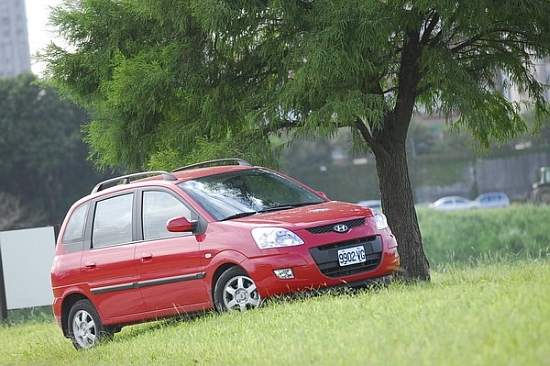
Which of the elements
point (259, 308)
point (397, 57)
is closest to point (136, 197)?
point (259, 308)

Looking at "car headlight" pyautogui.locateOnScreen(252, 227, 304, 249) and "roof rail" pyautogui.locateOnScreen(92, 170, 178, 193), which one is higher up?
"roof rail" pyautogui.locateOnScreen(92, 170, 178, 193)

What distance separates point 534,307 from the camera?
734cm

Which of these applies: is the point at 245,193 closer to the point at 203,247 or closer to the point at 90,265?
the point at 203,247

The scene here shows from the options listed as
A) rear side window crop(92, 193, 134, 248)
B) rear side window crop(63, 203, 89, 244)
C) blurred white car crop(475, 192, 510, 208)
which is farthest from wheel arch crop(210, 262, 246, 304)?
blurred white car crop(475, 192, 510, 208)

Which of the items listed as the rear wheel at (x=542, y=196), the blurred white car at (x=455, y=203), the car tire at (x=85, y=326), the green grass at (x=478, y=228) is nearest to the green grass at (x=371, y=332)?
the car tire at (x=85, y=326)

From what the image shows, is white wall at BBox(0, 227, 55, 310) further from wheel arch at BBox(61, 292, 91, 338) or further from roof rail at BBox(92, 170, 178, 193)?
wheel arch at BBox(61, 292, 91, 338)

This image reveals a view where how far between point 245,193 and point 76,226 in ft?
6.86

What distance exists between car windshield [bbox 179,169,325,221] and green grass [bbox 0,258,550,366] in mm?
1156

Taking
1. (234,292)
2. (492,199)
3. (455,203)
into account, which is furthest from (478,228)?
(234,292)

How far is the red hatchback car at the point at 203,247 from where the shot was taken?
1050cm

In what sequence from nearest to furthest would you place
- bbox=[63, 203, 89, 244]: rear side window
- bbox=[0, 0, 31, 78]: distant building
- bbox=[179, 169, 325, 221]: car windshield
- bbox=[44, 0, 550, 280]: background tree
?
bbox=[179, 169, 325, 221]: car windshield → bbox=[63, 203, 89, 244]: rear side window → bbox=[44, 0, 550, 280]: background tree → bbox=[0, 0, 31, 78]: distant building

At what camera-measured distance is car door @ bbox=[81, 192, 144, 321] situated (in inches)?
462

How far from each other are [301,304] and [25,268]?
1065 cm


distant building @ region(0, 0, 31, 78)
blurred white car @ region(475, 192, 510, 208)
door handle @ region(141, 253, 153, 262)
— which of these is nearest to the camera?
door handle @ region(141, 253, 153, 262)
